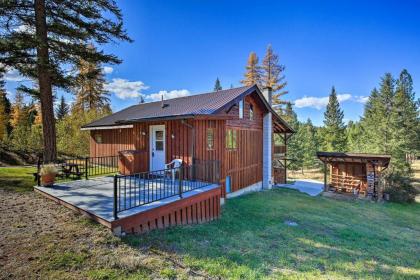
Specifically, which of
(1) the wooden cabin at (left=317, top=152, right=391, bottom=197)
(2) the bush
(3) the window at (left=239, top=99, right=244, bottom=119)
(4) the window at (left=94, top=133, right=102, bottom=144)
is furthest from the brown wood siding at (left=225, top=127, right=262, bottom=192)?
(4) the window at (left=94, top=133, right=102, bottom=144)

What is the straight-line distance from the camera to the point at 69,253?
11.8ft

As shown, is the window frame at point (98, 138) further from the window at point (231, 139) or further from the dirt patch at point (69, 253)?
the dirt patch at point (69, 253)

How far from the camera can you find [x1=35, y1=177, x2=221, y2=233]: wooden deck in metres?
4.55

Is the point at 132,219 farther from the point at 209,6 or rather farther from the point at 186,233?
the point at 209,6

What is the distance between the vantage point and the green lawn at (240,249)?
3.47 metres

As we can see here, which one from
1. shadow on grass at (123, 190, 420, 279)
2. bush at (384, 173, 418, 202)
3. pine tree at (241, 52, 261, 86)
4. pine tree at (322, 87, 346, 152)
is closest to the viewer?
shadow on grass at (123, 190, 420, 279)

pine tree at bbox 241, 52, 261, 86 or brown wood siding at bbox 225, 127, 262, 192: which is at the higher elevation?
pine tree at bbox 241, 52, 261, 86

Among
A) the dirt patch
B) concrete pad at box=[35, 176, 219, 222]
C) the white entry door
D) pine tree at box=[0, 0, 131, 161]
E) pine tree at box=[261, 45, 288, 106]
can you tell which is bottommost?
the dirt patch

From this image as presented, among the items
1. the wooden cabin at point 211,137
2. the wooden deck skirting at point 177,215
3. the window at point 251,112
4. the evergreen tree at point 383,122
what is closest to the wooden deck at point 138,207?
the wooden deck skirting at point 177,215

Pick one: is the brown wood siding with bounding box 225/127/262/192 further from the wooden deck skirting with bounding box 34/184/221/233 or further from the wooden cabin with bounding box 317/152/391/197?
the wooden cabin with bounding box 317/152/391/197

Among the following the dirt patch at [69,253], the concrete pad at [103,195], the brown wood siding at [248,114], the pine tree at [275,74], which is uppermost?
the pine tree at [275,74]

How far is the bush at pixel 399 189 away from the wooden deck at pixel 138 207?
43.6 ft

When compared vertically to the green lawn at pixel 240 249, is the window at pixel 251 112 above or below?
above

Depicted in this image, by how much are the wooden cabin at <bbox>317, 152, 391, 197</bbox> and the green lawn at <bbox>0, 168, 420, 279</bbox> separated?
6557mm
